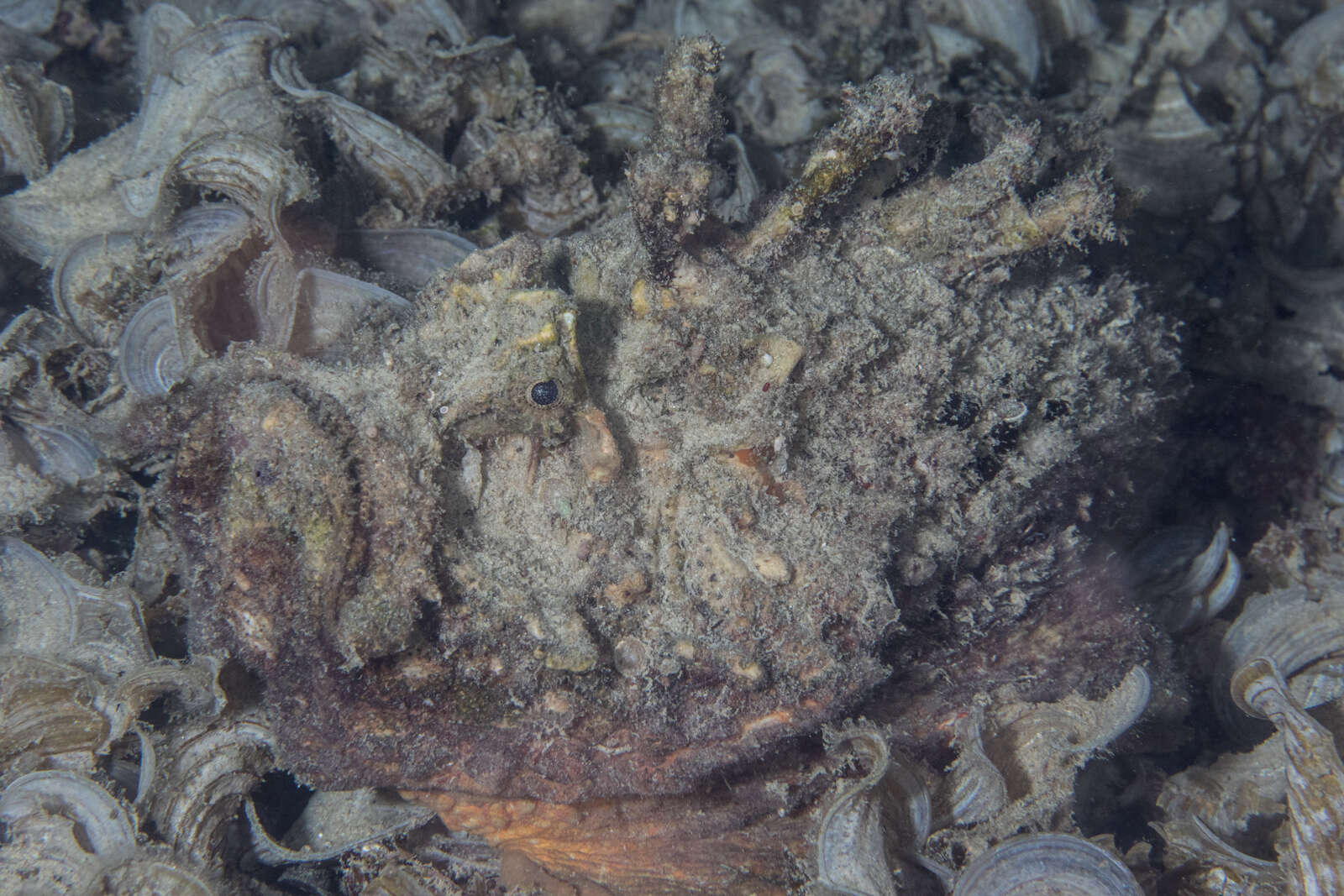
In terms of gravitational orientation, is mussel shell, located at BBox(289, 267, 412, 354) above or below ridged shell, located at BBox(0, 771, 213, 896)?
above

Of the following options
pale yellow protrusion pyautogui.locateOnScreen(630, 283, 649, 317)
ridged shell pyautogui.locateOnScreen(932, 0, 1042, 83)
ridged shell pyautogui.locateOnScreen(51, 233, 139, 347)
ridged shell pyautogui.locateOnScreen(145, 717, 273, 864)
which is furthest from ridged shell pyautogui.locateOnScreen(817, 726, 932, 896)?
ridged shell pyautogui.locateOnScreen(932, 0, 1042, 83)

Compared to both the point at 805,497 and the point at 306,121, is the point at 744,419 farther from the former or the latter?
the point at 306,121

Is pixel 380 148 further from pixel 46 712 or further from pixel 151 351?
→ pixel 46 712

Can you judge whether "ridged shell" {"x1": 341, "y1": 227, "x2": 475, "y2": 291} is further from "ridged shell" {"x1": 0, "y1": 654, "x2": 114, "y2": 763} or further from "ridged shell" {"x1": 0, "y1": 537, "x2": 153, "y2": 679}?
"ridged shell" {"x1": 0, "y1": 654, "x2": 114, "y2": 763}

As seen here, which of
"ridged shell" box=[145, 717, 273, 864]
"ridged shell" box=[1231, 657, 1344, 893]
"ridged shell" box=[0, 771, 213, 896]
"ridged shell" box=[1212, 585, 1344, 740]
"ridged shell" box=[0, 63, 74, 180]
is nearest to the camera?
"ridged shell" box=[1231, 657, 1344, 893]

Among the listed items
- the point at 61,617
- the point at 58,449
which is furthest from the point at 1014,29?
the point at 61,617

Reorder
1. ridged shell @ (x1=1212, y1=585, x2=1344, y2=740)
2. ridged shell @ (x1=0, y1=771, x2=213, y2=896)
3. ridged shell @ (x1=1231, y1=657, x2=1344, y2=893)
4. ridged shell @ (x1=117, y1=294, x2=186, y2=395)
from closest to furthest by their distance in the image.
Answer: ridged shell @ (x1=1231, y1=657, x2=1344, y2=893) < ridged shell @ (x1=0, y1=771, x2=213, y2=896) < ridged shell @ (x1=117, y1=294, x2=186, y2=395) < ridged shell @ (x1=1212, y1=585, x2=1344, y2=740)

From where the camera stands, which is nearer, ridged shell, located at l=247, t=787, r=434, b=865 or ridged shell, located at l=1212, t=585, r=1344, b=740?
ridged shell, located at l=247, t=787, r=434, b=865
